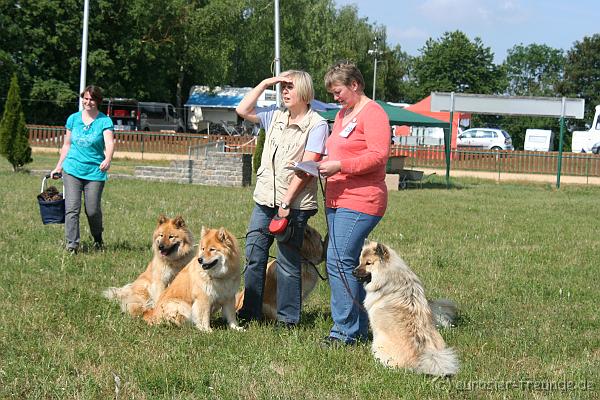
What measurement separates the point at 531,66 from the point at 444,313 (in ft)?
301

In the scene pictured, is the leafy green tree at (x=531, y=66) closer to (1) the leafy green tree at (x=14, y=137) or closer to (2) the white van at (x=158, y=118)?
(2) the white van at (x=158, y=118)

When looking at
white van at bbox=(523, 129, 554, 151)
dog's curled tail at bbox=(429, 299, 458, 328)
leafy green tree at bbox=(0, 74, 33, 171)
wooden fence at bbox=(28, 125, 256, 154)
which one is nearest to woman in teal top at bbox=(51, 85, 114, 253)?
dog's curled tail at bbox=(429, 299, 458, 328)

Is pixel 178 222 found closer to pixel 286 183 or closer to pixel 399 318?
pixel 286 183

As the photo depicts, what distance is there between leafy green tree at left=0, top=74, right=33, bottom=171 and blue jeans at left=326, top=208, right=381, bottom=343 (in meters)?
17.5

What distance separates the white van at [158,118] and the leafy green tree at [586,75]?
39.6 meters

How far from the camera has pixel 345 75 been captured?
5172 millimetres

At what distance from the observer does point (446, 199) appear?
720 inches

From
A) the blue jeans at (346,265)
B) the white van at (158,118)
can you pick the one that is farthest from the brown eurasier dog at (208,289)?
the white van at (158,118)

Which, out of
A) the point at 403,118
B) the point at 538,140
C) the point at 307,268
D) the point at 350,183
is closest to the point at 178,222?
the point at 307,268

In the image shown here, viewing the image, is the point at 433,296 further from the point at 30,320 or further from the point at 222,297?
the point at 30,320

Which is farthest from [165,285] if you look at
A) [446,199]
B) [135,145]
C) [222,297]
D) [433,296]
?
[135,145]

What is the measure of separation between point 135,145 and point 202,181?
1217cm

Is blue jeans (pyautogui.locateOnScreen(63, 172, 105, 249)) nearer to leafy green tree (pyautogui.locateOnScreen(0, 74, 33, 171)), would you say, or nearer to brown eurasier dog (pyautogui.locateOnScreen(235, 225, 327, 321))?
brown eurasier dog (pyautogui.locateOnScreen(235, 225, 327, 321))

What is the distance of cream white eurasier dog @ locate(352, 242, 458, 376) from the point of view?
4.75 meters
